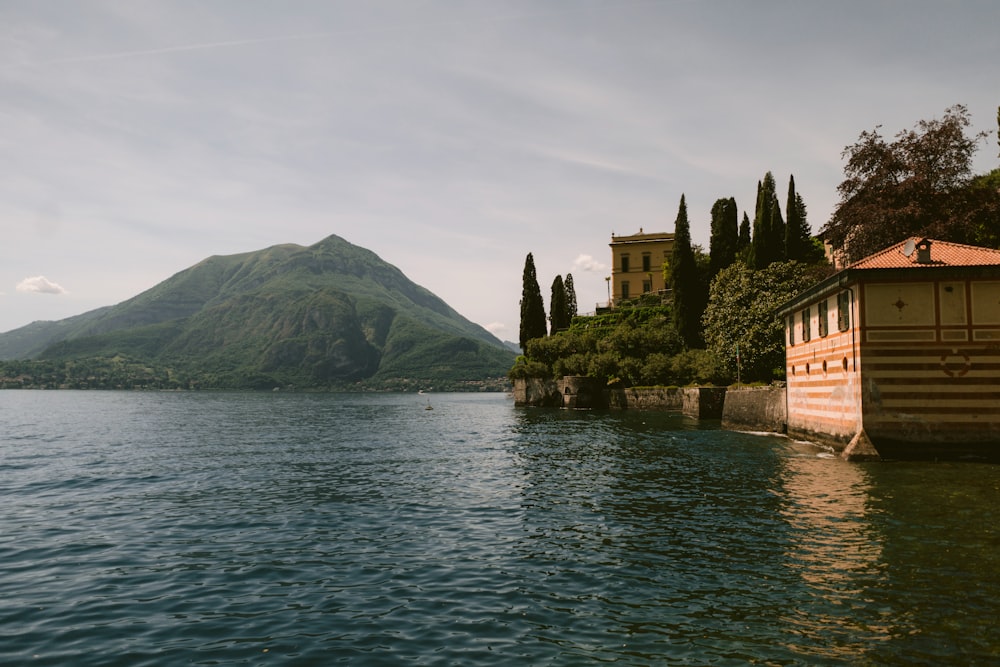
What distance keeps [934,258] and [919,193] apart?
1605 centimetres

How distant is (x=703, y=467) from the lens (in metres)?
28.5

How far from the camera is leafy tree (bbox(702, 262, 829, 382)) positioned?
53750mm

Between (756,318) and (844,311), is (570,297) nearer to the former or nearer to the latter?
(756,318)

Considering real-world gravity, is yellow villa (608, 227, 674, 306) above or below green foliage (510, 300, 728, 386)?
above

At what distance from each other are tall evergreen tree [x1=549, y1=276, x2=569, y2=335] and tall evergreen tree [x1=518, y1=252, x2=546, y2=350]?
351 centimetres

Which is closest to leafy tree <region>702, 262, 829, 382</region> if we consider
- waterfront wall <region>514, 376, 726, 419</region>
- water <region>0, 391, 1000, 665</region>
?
waterfront wall <region>514, 376, 726, 419</region>

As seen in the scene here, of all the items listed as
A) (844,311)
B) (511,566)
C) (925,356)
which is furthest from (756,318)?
(511,566)

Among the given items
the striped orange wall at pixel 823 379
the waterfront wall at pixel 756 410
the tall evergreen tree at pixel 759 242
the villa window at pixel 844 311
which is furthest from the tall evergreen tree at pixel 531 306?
the villa window at pixel 844 311

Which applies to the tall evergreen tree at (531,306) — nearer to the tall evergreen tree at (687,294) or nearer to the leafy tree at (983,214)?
the tall evergreen tree at (687,294)

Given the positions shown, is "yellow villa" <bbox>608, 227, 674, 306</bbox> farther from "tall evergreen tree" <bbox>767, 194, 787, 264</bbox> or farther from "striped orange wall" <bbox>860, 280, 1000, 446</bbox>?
"striped orange wall" <bbox>860, 280, 1000, 446</bbox>

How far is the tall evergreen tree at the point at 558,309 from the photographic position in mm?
105625

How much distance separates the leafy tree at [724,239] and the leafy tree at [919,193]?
127 feet

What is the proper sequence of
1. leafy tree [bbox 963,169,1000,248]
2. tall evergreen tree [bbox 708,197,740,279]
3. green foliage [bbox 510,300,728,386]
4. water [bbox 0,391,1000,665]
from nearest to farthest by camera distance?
1. water [bbox 0,391,1000,665]
2. leafy tree [bbox 963,169,1000,248]
3. green foliage [bbox 510,300,728,386]
4. tall evergreen tree [bbox 708,197,740,279]

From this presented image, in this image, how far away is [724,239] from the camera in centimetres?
8362
